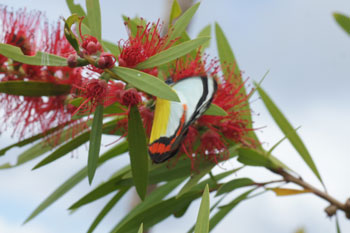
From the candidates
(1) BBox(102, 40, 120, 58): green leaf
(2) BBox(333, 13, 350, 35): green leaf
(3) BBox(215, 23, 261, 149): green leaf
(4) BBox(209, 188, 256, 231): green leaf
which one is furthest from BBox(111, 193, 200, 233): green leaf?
(2) BBox(333, 13, 350, 35): green leaf

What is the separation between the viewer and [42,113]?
3.97 ft

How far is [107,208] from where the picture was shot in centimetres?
127

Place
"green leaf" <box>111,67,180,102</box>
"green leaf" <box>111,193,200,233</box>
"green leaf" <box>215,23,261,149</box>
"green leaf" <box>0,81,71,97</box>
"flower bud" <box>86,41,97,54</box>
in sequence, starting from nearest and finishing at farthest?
"green leaf" <box>111,67,180,102</box> → "flower bud" <box>86,41,97,54</box> → "green leaf" <box>0,81,71,97</box> → "green leaf" <box>111,193,200,233</box> → "green leaf" <box>215,23,261,149</box>

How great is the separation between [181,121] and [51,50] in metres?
0.48

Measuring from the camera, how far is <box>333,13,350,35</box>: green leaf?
3.36ft

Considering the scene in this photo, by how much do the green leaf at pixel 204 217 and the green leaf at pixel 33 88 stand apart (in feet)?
1.54

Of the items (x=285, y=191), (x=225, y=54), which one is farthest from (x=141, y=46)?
(x=285, y=191)

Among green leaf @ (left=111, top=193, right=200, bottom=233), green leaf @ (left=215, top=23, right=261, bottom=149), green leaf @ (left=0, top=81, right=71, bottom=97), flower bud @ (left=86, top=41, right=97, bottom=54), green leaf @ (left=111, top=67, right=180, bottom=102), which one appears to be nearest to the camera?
green leaf @ (left=111, top=67, right=180, bottom=102)

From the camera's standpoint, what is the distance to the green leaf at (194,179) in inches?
40.7

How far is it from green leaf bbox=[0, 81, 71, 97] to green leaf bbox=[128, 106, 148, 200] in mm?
250

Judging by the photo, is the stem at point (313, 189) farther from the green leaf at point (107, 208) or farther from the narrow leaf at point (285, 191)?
the green leaf at point (107, 208)

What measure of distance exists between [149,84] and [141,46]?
19cm

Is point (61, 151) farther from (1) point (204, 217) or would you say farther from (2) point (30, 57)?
(1) point (204, 217)

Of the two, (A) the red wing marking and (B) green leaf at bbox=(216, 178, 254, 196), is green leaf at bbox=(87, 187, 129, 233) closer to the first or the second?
(B) green leaf at bbox=(216, 178, 254, 196)
